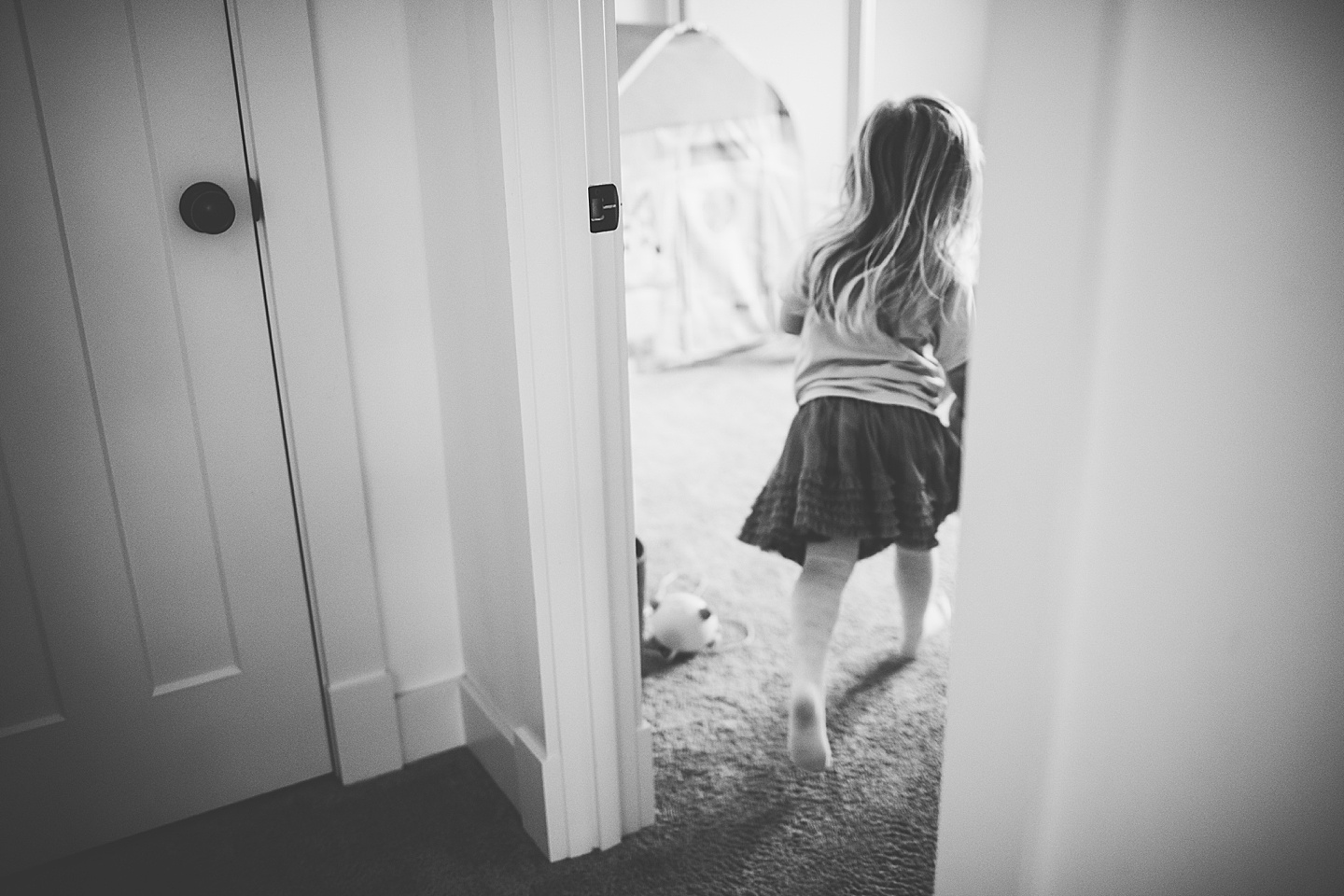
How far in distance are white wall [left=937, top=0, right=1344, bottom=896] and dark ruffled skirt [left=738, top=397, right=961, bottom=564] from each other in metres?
0.91

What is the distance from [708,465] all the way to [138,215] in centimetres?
180

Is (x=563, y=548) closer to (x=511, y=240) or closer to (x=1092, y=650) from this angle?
(x=511, y=240)

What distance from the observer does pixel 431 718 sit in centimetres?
156

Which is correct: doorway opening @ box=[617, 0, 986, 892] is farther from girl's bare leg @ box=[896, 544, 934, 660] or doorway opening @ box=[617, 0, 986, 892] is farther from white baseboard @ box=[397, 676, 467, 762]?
white baseboard @ box=[397, 676, 467, 762]

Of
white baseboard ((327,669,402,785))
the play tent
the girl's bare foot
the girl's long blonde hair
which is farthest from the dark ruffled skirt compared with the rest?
the play tent

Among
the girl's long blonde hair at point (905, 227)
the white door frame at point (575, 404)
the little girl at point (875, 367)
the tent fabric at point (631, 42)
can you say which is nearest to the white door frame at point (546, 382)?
the white door frame at point (575, 404)

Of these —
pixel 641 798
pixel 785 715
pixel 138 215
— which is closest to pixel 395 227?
pixel 138 215

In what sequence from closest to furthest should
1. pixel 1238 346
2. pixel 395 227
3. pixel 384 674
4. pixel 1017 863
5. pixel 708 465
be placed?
pixel 1238 346 < pixel 1017 863 < pixel 395 227 < pixel 384 674 < pixel 708 465

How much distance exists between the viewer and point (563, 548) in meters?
1.23

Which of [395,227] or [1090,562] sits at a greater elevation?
[395,227]

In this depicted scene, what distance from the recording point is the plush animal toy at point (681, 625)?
5.95 ft

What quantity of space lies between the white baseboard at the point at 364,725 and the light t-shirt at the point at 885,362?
31.9 inches

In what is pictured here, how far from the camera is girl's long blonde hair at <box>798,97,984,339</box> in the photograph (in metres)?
1.51

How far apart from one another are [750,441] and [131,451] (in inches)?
77.0
